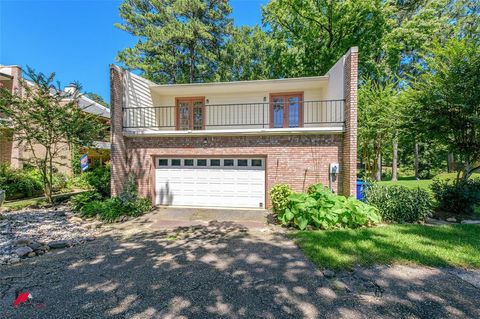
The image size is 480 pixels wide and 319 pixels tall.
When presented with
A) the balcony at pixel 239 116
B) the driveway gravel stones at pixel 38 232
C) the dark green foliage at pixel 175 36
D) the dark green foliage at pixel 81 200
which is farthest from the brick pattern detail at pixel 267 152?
the dark green foliage at pixel 175 36

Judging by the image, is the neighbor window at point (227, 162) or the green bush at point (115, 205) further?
the neighbor window at point (227, 162)

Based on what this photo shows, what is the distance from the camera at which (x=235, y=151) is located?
8102 millimetres

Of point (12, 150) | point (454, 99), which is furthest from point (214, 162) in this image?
point (12, 150)

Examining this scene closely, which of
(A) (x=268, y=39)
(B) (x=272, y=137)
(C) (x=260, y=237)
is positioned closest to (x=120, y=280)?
(C) (x=260, y=237)

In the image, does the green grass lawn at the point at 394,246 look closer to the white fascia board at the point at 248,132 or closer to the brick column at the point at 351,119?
the brick column at the point at 351,119

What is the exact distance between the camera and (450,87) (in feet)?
22.4

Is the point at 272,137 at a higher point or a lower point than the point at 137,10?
lower

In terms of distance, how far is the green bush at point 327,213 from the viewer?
5836 mm

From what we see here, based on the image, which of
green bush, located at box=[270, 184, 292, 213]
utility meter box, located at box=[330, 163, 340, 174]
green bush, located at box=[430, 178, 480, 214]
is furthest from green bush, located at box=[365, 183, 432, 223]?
→ green bush, located at box=[270, 184, 292, 213]

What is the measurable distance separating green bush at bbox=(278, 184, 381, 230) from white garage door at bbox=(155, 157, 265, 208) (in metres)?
2.12

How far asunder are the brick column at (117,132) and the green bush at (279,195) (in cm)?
564

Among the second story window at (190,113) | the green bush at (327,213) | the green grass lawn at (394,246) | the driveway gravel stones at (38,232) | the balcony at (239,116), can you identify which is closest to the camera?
the green grass lawn at (394,246)

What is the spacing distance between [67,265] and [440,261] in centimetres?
679

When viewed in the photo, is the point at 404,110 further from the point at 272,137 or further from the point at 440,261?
the point at 440,261
